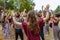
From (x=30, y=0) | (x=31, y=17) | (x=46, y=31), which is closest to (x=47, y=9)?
(x=31, y=17)

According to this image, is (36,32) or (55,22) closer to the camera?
(36,32)

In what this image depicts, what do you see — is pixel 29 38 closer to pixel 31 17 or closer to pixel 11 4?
pixel 31 17

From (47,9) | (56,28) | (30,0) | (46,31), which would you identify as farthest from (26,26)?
(30,0)

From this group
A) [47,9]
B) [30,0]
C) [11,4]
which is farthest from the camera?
[11,4]

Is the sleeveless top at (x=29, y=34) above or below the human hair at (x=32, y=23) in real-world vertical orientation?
below

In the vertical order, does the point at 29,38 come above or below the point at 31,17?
below

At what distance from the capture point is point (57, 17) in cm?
1065

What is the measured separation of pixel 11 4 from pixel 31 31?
6697 cm

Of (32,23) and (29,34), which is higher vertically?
(32,23)

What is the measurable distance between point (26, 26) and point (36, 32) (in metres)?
0.27

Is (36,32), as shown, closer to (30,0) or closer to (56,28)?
(56,28)

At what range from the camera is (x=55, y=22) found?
10516 millimetres

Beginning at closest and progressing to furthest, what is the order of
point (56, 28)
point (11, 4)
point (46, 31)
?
1. point (56, 28)
2. point (46, 31)
3. point (11, 4)

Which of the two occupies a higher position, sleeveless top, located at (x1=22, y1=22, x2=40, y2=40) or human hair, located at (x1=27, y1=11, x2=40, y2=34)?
human hair, located at (x1=27, y1=11, x2=40, y2=34)
